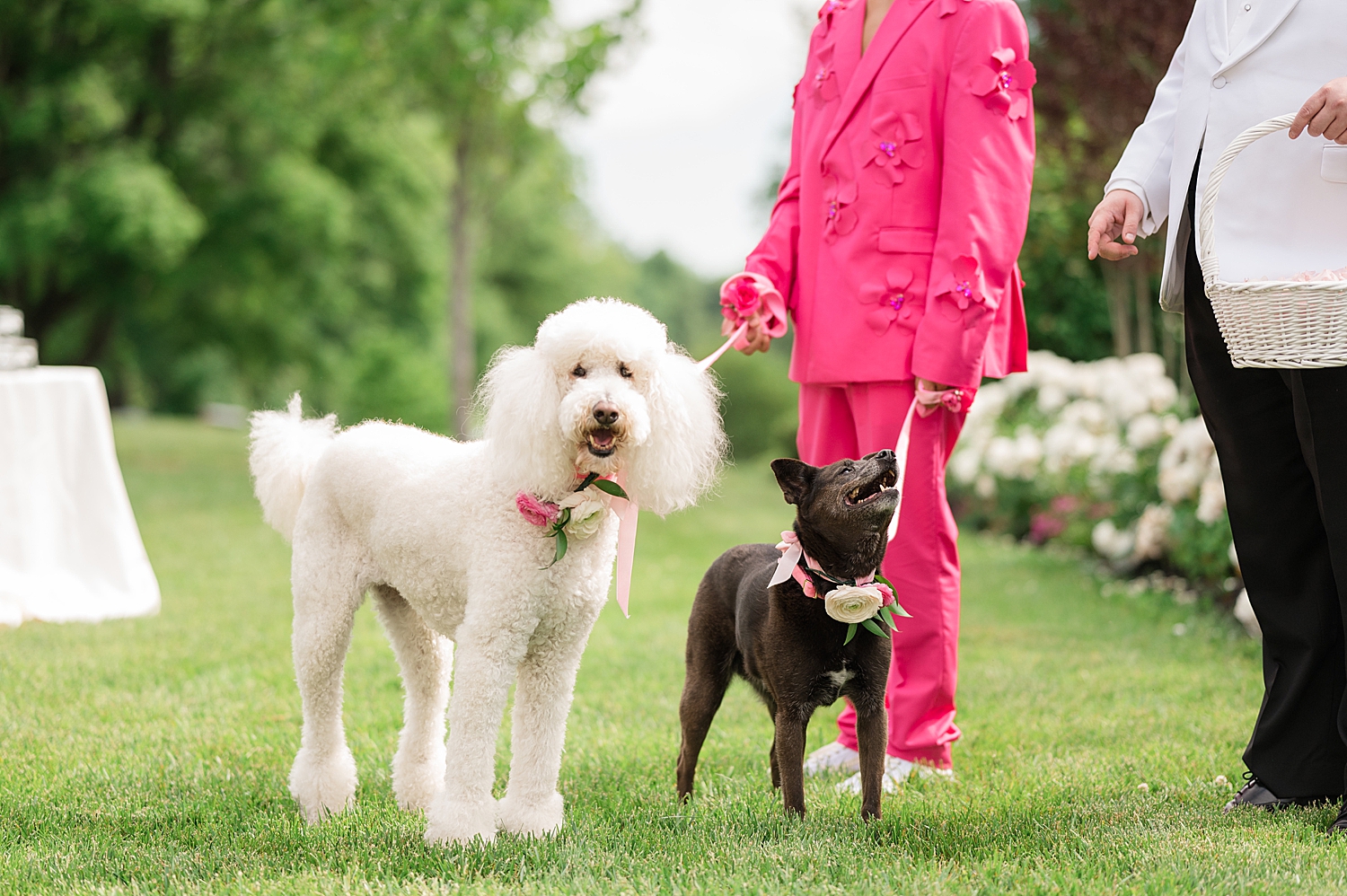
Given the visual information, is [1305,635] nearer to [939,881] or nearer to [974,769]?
[974,769]

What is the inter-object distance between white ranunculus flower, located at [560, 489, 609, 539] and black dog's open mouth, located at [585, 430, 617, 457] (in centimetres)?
14

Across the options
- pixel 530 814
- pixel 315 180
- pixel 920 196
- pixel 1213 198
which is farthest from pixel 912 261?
pixel 315 180

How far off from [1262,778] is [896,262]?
180cm

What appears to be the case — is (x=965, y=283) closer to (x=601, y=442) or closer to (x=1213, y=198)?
(x=1213, y=198)

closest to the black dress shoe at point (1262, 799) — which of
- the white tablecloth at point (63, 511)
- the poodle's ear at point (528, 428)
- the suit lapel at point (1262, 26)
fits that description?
the suit lapel at point (1262, 26)

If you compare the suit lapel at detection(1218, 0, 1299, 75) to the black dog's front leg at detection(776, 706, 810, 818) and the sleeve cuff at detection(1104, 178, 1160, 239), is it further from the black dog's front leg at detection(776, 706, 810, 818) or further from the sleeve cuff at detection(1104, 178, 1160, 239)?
the black dog's front leg at detection(776, 706, 810, 818)

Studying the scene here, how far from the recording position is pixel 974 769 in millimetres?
3811

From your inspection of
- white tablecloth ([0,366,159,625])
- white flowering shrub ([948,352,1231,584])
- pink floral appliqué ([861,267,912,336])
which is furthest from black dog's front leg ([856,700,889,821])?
white tablecloth ([0,366,159,625])

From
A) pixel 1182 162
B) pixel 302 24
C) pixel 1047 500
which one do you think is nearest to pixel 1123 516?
pixel 1047 500

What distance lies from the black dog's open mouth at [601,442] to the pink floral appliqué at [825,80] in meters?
1.51

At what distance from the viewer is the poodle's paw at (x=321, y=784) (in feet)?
11.1

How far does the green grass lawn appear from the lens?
2719 millimetres

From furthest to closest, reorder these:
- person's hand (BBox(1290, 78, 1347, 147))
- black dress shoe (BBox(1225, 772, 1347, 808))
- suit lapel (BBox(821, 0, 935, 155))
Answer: suit lapel (BBox(821, 0, 935, 155))
black dress shoe (BBox(1225, 772, 1347, 808))
person's hand (BBox(1290, 78, 1347, 147))

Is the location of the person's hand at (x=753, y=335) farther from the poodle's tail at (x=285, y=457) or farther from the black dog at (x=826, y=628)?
the poodle's tail at (x=285, y=457)
